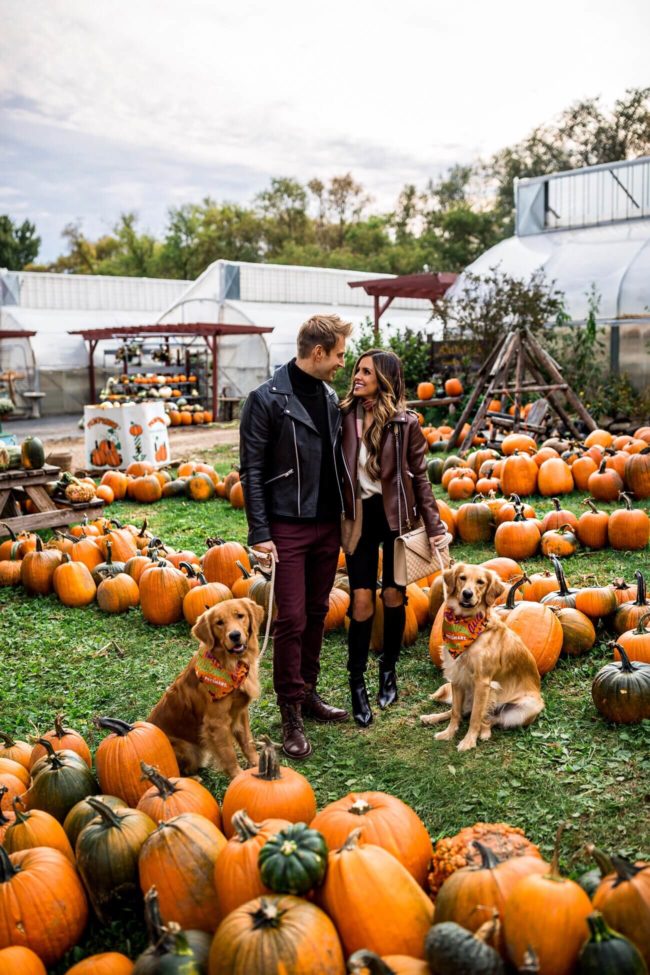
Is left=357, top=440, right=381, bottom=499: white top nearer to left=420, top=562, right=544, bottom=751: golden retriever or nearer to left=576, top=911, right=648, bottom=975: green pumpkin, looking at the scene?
left=420, top=562, right=544, bottom=751: golden retriever

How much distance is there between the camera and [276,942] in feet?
6.53

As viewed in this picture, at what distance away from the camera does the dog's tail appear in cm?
403

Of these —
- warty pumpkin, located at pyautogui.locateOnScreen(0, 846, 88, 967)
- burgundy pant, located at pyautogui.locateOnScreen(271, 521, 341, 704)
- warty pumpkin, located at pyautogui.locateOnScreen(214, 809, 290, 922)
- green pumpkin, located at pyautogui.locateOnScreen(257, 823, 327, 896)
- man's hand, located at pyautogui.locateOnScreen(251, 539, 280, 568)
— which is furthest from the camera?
burgundy pant, located at pyautogui.locateOnScreen(271, 521, 341, 704)

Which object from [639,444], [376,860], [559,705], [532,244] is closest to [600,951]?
[376,860]

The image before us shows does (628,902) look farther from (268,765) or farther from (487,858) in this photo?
(268,765)

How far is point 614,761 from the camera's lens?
3.65m

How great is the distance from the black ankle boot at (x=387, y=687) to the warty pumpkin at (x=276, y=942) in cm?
239

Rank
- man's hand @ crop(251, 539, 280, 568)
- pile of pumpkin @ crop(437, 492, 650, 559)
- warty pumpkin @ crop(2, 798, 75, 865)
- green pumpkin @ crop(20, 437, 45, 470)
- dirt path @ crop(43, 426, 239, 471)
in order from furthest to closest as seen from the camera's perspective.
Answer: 1. dirt path @ crop(43, 426, 239, 471)
2. green pumpkin @ crop(20, 437, 45, 470)
3. pile of pumpkin @ crop(437, 492, 650, 559)
4. man's hand @ crop(251, 539, 280, 568)
5. warty pumpkin @ crop(2, 798, 75, 865)

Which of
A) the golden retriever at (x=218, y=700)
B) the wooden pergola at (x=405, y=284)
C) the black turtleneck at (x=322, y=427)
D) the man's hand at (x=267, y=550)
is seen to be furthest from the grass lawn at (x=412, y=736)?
the wooden pergola at (x=405, y=284)

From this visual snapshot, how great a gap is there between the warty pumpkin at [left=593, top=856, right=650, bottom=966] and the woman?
224 cm

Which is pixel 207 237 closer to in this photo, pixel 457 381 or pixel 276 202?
pixel 276 202

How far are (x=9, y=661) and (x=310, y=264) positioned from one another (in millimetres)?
48121

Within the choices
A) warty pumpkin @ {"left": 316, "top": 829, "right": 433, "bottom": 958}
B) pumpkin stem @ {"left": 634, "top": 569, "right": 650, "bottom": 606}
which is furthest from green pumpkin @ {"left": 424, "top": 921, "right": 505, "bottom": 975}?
pumpkin stem @ {"left": 634, "top": 569, "right": 650, "bottom": 606}

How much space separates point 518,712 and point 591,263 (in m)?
16.6
